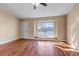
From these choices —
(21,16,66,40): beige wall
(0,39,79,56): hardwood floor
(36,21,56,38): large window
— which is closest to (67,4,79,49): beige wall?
(21,16,66,40): beige wall

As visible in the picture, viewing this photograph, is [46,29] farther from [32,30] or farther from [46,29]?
Result: [32,30]

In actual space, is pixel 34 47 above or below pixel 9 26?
below

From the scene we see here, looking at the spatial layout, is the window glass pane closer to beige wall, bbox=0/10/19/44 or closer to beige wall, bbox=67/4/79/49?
beige wall, bbox=0/10/19/44

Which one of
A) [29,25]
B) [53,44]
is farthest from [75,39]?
[29,25]

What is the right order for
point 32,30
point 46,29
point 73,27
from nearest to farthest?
point 46,29 < point 32,30 < point 73,27

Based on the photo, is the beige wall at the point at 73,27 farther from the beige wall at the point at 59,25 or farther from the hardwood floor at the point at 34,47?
Answer: the hardwood floor at the point at 34,47

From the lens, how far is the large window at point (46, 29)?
6.26 ft

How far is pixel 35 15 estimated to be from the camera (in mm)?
2025

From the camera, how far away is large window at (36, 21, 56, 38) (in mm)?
1909

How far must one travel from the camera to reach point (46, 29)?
188 cm

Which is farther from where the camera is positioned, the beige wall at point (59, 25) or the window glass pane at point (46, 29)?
the beige wall at point (59, 25)

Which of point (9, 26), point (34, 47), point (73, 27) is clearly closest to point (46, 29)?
point (34, 47)

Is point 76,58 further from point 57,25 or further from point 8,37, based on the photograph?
point 8,37

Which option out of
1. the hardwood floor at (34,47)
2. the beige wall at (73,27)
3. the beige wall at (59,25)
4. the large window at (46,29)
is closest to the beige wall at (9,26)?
the hardwood floor at (34,47)
